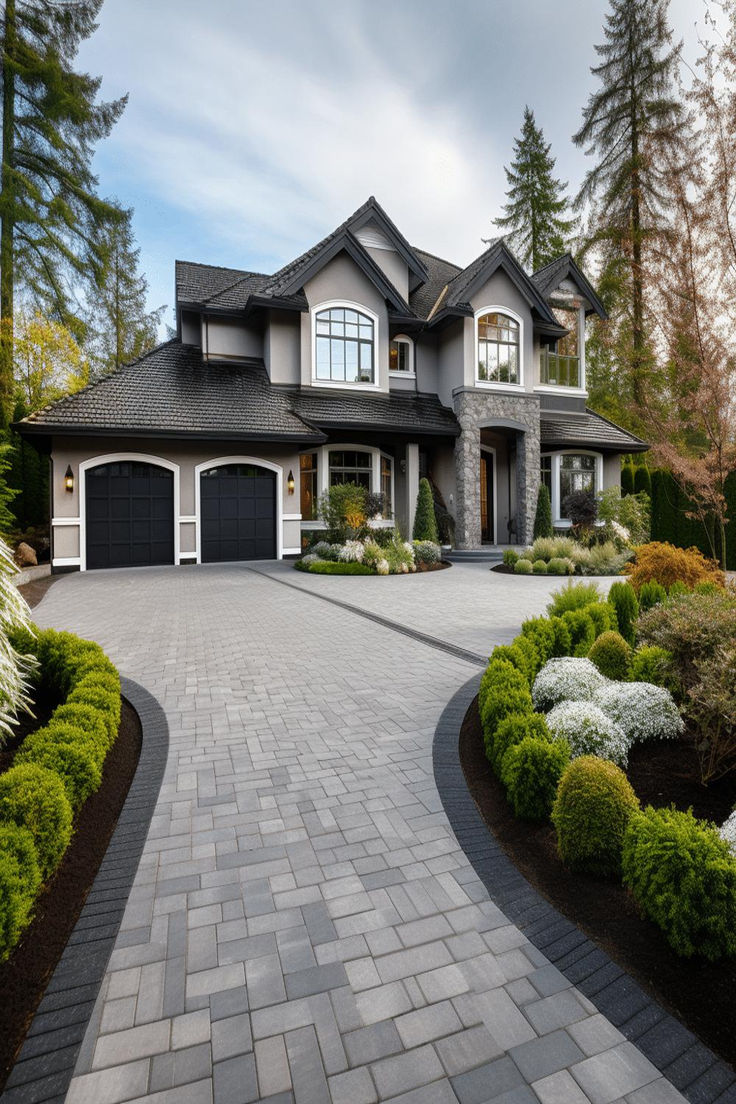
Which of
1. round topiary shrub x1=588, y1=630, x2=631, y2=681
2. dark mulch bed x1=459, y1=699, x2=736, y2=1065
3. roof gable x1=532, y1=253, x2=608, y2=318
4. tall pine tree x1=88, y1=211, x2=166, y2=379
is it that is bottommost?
dark mulch bed x1=459, y1=699, x2=736, y2=1065

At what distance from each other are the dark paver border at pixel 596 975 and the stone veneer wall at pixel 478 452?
45.9ft

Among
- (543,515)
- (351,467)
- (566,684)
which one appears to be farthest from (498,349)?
(566,684)

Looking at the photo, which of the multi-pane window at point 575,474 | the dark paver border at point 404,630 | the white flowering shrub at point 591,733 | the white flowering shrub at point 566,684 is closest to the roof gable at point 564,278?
the multi-pane window at point 575,474

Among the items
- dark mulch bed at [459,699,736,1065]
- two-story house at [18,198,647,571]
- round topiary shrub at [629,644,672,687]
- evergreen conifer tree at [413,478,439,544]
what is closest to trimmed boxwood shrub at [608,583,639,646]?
round topiary shrub at [629,644,672,687]

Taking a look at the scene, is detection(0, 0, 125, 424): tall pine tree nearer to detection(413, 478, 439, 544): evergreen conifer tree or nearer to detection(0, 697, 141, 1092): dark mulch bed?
detection(413, 478, 439, 544): evergreen conifer tree

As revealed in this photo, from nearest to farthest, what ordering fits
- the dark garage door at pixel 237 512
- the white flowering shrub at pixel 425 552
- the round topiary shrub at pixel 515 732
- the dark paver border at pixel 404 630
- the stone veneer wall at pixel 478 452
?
the round topiary shrub at pixel 515 732
the dark paver border at pixel 404 630
the white flowering shrub at pixel 425 552
the dark garage door at pixel 237 512
the stone veneer wall at pixel 478 452

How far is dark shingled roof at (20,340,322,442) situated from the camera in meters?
12.5

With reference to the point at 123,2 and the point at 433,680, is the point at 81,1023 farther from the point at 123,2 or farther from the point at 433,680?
the point at 123,2

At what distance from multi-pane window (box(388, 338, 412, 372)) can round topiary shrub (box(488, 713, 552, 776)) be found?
16.0 metres

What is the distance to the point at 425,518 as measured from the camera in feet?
51.2

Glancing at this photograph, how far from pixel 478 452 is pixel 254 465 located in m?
6.66

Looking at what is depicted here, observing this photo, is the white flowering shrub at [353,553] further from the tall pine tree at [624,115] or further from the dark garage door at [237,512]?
the tall pine tree at [624,115]

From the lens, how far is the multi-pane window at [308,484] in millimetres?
16047

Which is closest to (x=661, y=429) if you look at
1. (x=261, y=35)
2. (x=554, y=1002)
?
(x=554, y=1002)
